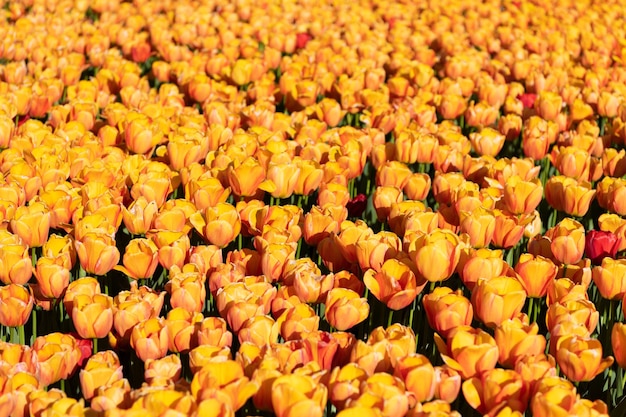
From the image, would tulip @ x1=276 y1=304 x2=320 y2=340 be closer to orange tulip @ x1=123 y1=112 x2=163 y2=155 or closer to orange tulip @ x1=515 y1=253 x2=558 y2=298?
orange tulip @ x1=515 y1=253 x2=558 y2=298

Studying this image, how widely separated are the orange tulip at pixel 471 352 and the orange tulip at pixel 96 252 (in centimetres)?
107

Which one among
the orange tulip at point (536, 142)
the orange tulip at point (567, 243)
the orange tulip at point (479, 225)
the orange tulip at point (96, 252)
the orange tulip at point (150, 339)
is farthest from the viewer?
the orange tulip at point (536, 142)

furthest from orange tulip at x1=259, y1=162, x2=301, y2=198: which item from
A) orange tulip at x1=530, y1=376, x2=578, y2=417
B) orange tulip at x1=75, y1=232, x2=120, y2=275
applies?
orange tulip at x1=530, y1=376, x2=578, y2=417

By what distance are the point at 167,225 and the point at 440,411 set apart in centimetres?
128

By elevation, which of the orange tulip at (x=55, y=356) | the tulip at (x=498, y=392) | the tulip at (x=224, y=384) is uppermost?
the tulip at (x=224, y=384)

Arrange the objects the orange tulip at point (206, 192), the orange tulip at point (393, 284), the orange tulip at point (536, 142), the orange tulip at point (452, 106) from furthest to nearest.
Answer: the orange tulip at point (452, 106) < the orange tulip at point (536, 142) < the orange tulip at point (206, 192) < the orange tulip at point (393, 284)

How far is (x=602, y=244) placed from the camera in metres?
2.90

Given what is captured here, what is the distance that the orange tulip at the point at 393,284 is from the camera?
2475 millimetres

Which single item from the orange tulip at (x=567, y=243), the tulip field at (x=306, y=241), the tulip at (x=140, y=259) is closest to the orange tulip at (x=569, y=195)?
the tulip field at (x=306, y=241)

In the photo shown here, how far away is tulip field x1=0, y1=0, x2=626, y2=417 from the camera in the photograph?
204 centimetres

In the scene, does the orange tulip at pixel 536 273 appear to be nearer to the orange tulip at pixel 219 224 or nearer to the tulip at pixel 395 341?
Result: the tulip at pixel 395 341

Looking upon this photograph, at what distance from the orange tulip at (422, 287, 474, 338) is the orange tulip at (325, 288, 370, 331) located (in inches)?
7.5

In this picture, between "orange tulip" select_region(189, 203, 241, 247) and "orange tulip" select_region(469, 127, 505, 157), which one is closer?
"orange tulip" select_region(189, 203, 241, 247)

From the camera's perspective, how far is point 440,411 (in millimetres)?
1911
